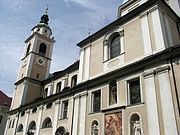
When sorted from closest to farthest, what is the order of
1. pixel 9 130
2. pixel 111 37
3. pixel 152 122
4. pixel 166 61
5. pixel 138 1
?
pixel 152 122 < pixel 166 61 < pixel 111 37 < pixel 138 1 < pixel 9 130

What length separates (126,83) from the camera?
43.9 ft

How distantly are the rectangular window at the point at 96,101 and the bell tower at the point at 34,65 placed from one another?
14.2 m

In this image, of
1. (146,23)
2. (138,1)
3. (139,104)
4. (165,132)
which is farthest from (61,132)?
(138,1)

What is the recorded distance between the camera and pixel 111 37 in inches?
663

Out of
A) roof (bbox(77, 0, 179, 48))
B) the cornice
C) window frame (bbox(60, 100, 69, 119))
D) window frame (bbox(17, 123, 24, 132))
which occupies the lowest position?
window frame (bbox(17, 123, 24, 132))

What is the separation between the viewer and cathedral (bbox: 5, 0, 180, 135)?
36.4 ft

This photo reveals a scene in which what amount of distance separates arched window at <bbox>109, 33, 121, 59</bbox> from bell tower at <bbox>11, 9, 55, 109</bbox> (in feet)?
50.2

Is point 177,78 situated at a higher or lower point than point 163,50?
lower

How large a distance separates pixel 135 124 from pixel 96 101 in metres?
4.29

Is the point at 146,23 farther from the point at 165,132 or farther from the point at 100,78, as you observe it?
the point at 165,132

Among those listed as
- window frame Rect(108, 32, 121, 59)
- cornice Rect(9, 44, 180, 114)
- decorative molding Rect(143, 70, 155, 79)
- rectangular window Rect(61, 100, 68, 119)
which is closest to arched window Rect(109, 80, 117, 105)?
cornice Rect(9, 44, 180, 114)

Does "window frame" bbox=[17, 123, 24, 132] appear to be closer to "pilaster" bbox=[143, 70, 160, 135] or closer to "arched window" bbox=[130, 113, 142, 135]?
"arched window" bbox=[130, 113, 142, 135]

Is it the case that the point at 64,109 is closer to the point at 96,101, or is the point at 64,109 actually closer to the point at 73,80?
the point at 96,101

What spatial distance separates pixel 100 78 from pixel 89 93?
162cm
